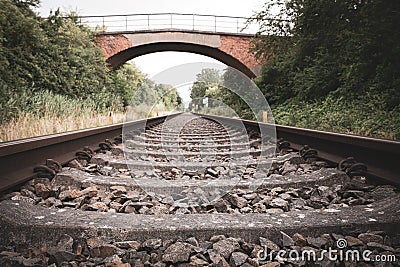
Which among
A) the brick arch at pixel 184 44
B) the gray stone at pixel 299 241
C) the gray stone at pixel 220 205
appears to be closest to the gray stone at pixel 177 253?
the gray stone at pixel 299 241

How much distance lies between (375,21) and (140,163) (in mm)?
6173

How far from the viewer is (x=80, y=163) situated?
3236mm

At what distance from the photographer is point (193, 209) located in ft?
6.65

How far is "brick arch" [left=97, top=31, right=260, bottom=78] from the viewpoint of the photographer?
22250 mm

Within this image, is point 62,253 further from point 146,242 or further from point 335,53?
point 335,53

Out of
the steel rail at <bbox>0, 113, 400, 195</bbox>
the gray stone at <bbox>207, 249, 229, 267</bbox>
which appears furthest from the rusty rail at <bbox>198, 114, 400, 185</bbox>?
the gray stone at <bbox>207, 249, 229, 267</bbox>

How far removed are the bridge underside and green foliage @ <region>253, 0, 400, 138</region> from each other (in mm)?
7428

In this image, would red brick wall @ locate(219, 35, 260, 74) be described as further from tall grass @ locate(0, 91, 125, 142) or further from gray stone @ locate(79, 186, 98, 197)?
gray stone @ locate(79, 186, 98, 197)

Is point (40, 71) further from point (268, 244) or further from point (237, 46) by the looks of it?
point (237, 46)

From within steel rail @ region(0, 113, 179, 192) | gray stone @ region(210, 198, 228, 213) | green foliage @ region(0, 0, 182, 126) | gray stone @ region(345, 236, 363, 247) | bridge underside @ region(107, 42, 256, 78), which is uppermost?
bridge underside @ region(107, 42, 256, 78)

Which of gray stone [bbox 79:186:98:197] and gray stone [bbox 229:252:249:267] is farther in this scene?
gray stone [bbox 79:186:98:197]

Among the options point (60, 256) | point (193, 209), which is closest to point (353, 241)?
point (193, 209)

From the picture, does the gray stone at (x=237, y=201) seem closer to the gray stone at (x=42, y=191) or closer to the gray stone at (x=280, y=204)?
the gray stone at (x=280, y=204)

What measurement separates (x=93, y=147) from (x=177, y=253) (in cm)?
290
